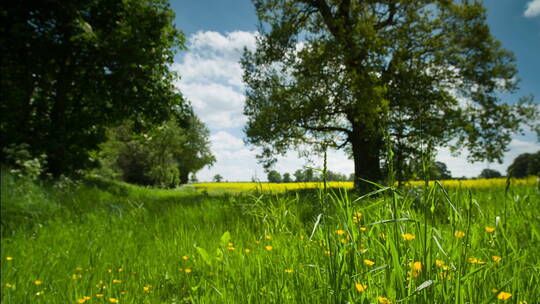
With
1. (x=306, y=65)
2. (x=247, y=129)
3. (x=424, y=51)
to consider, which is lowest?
(x=247, y=129)

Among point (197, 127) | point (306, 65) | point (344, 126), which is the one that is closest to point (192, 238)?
point (306, 65)

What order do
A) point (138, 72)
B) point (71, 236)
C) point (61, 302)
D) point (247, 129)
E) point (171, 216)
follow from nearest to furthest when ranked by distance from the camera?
point (61, 302) → point (71, 236) → point (171, 216) → point (138, 72) → point (247, 129)

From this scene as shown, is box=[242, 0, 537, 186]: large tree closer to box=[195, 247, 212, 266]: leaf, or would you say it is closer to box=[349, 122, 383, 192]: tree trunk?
box=[349, 122, 383, 192]: tree trunk

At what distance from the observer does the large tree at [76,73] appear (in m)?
12.0

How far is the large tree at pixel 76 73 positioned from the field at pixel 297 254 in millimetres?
7607

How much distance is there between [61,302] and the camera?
228cm

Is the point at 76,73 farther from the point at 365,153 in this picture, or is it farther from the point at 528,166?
the point at 528,166

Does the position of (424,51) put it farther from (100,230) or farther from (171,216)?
(100,230)

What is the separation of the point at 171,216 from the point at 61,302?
279cm

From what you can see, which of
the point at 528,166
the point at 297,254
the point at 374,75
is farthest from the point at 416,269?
the point at 528,166

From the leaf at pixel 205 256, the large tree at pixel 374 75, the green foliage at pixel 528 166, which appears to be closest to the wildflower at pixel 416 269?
the green foliage at pixel 528 166

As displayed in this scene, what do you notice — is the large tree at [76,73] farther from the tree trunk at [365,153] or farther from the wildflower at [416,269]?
the wildflower at [416,269]

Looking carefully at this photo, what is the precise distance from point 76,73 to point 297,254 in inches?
586

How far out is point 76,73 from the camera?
13672 mm
